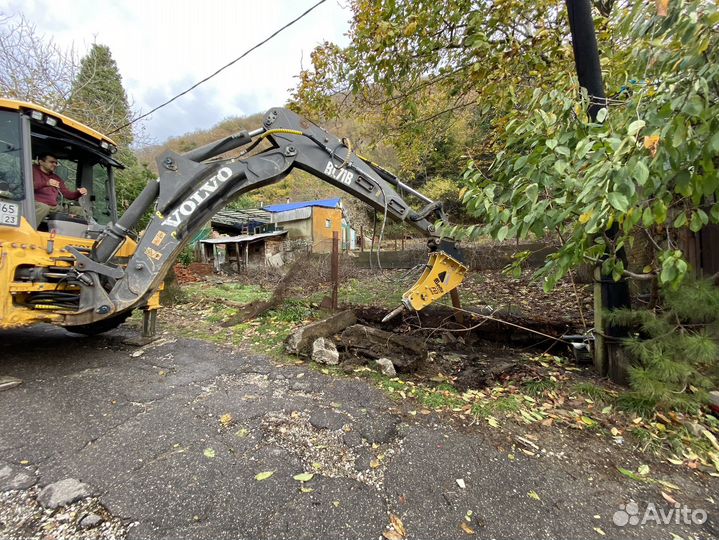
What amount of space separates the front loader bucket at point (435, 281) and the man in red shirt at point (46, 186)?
4.12m

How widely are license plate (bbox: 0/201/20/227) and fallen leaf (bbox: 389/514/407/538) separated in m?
4.24

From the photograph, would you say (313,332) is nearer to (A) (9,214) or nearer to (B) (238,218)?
(A) (9,214)

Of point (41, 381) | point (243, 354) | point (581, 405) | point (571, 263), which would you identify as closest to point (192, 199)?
point (243, 354)

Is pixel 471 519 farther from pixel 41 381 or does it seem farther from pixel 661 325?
pixel 41 381

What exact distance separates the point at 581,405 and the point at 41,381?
5.19m

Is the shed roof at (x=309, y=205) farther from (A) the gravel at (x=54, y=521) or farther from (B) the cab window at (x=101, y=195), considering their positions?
(A) the gravel at (x=54, y=521)

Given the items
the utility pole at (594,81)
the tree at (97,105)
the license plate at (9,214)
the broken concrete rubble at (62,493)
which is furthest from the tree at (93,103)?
the utility pole at (594,81)

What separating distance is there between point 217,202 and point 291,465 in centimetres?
294

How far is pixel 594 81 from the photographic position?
2.89 metres

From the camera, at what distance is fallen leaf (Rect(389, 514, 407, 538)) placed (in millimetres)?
1585

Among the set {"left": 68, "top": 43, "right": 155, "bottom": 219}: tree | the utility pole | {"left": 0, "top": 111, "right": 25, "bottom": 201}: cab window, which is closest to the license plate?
{"left": 0, "top": 111, "right": 25, "bottom": 201}: cab window

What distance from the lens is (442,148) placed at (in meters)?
19.6

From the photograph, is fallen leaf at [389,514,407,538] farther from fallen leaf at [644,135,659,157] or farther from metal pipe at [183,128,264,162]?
metal pipe at [183,128,264,162]

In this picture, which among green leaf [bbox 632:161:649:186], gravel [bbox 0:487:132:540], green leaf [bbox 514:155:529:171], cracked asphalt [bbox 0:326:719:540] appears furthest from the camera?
green leaf [bbox 514:155:529:171]
